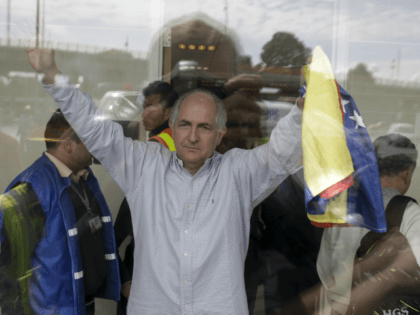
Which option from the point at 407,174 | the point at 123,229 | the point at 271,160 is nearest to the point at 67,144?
the point at 123,229

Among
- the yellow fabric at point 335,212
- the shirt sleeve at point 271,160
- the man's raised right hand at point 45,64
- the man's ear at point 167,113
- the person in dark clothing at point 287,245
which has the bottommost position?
the person in dark clothing at point 287,245

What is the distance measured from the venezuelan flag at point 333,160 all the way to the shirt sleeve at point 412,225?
1.40ft

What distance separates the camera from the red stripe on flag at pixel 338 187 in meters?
1.12

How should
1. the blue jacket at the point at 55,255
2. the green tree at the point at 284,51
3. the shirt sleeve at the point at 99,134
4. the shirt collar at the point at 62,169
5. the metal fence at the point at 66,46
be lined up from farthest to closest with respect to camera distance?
the green tree at the point at 284,51 < the metal fence at the point at 66,46 < the shirt collar at the point at 62,169 < the blue jacket at the point at 55,255 < the shirt sleeve at the point at 99,134

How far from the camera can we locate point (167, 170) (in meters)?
1.30

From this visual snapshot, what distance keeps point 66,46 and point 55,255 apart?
1247 mm

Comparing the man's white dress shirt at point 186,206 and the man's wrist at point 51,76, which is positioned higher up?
the man's wrist at point 51,76

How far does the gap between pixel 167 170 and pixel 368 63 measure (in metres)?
1.39

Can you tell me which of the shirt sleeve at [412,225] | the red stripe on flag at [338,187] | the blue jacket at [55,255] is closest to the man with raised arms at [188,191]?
the red stripe on flag at [338,187]

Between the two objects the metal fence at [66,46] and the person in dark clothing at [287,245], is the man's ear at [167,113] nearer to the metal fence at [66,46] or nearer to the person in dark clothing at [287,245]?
the metal fence at [66,46]

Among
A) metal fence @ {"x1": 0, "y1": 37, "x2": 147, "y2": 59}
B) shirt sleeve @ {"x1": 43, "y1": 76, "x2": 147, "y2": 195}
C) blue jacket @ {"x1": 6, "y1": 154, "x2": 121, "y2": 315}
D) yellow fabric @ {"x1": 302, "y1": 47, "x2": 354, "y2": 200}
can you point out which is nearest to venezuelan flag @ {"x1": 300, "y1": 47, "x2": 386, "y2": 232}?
yellow fabric @ {"x1": 302, "y1": 47, "x2": 354, "y2": 200}

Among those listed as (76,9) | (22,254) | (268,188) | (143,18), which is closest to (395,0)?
(268,188)

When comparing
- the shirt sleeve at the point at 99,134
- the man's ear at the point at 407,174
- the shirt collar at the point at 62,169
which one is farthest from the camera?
the man's ear at the point at 407,174

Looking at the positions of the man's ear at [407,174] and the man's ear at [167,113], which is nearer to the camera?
the man's ear at [407,174]
